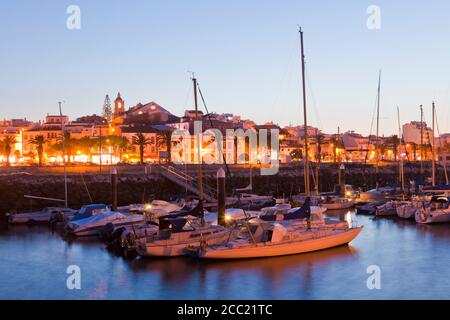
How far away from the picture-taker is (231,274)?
2389 cm

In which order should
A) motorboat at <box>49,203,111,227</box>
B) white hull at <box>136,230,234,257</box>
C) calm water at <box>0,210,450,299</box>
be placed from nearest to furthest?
calm water at <box>0,210,450,299</box>, white hull at <box>136,230,234,257</box>, motorboat at <box>49,203,111,227</box>

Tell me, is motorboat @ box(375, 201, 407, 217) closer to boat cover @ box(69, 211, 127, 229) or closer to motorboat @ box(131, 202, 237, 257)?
motorboat @ box(131, 202, 237, 257)

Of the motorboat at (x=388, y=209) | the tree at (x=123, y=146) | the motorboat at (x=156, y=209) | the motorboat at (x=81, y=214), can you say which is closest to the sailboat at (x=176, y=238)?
the motorboat at (x=156, y=209)

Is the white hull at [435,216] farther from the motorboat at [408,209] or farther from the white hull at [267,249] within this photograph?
the white hull at [267,249]

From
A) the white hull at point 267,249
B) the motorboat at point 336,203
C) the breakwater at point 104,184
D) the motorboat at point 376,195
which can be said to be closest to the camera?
the white hull at point 267,249

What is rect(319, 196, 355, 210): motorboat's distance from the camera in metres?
45.5

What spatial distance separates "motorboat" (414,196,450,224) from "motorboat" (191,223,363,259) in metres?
12.2

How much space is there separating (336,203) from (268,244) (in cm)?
2124

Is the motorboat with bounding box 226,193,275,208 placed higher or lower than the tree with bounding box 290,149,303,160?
lower

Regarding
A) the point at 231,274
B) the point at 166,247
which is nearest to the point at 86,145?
the point at 166,247

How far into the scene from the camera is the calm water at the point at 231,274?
867 inches

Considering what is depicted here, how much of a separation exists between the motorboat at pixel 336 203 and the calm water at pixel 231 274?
45.9 feet

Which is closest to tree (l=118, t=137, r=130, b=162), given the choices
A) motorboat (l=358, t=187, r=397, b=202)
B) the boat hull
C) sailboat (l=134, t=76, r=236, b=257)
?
motorboat (l=358, t=187, r=397, b=202)

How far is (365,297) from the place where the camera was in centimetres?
2164
